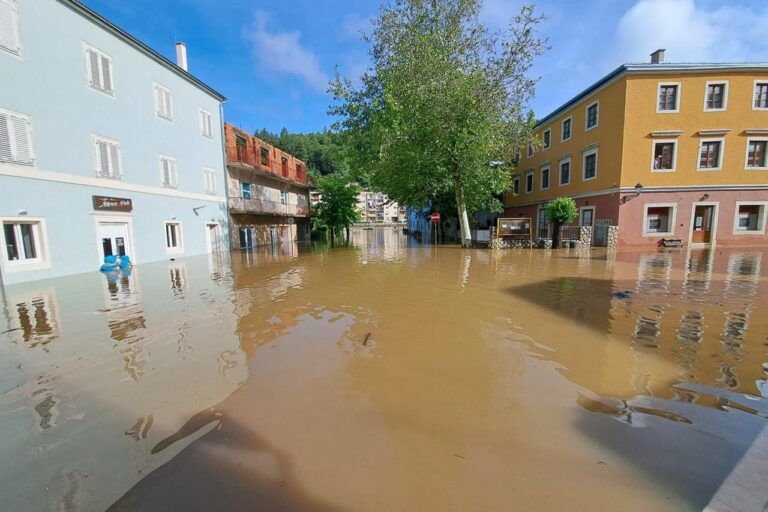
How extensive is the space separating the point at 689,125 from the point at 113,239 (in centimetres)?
2925

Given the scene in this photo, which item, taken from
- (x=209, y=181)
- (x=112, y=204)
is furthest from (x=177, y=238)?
(x=112, y=204)

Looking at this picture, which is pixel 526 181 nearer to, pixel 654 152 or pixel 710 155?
pixel 654 152

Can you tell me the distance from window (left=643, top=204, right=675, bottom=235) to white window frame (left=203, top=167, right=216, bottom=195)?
998 inches

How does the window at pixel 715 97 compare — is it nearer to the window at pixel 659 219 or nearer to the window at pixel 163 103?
the window at pixel 659 219

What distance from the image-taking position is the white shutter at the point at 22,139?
10273 mm

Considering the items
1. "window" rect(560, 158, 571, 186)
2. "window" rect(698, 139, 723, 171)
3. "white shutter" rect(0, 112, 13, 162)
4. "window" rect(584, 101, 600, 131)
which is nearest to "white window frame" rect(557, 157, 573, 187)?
"window" rect(560, 158, 571, 186)

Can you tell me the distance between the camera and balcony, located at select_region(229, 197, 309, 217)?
22591mm

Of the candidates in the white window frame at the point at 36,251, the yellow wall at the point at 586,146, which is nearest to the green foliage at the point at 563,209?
the yellow wall at the point at 586,146

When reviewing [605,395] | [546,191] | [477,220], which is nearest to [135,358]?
[605,395]

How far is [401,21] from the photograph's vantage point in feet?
61.7

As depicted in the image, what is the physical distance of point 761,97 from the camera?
1841 cm

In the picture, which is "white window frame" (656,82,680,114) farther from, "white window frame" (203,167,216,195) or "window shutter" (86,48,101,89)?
"window shutter" (86,48,101,89)

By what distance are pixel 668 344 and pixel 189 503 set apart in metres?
5.72

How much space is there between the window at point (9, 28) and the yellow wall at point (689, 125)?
2581 centimetres
